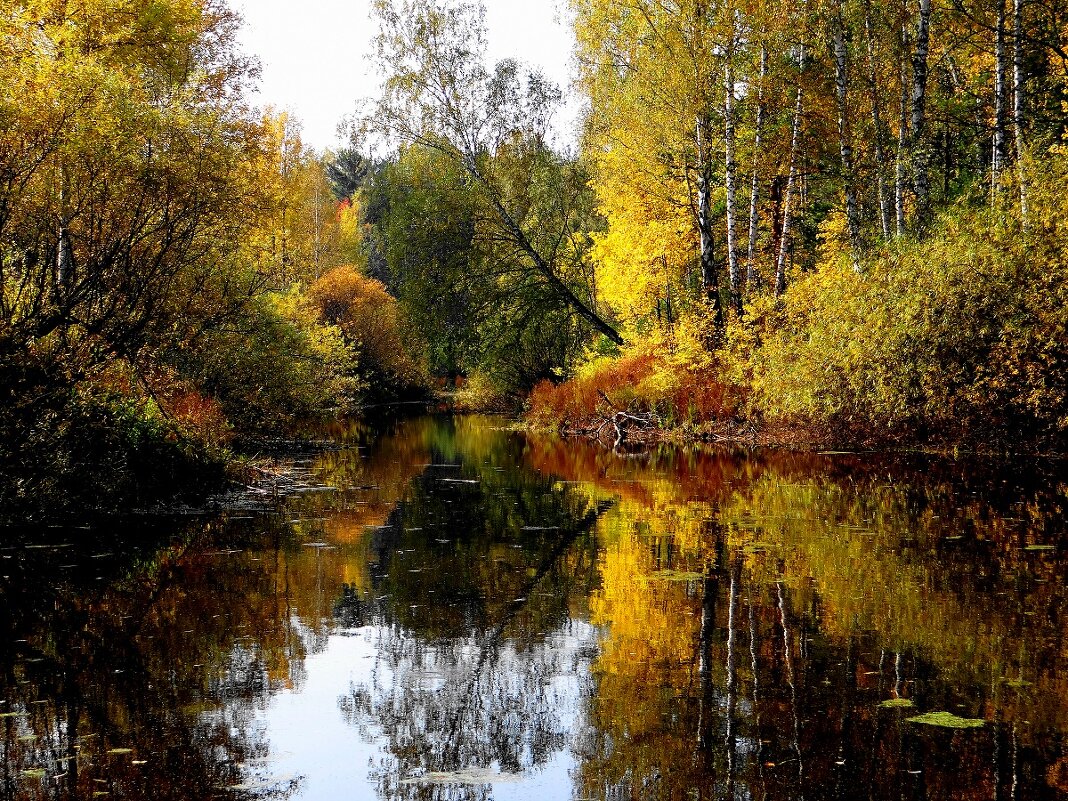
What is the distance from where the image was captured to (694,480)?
671 inches

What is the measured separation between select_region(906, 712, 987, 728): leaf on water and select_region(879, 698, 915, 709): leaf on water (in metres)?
0.15

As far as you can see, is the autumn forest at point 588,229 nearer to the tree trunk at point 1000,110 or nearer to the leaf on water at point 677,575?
the tree trunk at point 1000,110

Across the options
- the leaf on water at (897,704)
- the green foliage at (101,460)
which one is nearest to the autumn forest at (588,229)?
the green foliage at (101,460)

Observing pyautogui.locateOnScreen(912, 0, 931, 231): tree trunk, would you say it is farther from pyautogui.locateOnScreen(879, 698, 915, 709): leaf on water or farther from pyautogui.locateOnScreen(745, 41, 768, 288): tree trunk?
pyautogui.locateOnScreen(879, 698, 915, 709): leaf on water

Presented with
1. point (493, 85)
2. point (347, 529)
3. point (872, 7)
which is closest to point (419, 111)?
point (493, 85)

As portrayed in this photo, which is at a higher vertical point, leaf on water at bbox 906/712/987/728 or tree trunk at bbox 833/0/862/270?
tree trunk at bbox 833/0/862/270

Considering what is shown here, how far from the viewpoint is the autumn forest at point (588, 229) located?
1245cm

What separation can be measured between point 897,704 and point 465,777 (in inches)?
97.2

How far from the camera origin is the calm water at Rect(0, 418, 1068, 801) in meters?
4.81

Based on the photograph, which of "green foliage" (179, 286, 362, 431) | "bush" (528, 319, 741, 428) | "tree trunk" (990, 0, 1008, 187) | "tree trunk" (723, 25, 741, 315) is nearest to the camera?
"tree trunk" (990, 0, 1008, 187)

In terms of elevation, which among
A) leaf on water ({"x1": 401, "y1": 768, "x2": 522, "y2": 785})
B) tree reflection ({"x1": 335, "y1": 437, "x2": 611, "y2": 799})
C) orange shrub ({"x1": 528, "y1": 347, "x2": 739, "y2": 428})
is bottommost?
leaf on water ({"x1": 401, "y1": 768, "x2": 522, "y2": 785})

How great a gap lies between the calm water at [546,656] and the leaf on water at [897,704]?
0.15 feet

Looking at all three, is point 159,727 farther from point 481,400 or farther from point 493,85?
point 481,400

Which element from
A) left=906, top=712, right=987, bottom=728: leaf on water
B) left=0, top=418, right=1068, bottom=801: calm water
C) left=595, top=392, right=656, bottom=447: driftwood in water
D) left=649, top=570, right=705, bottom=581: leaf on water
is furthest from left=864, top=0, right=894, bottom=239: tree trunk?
left=906, top=712, right=987, bottom=728: leaf on water
